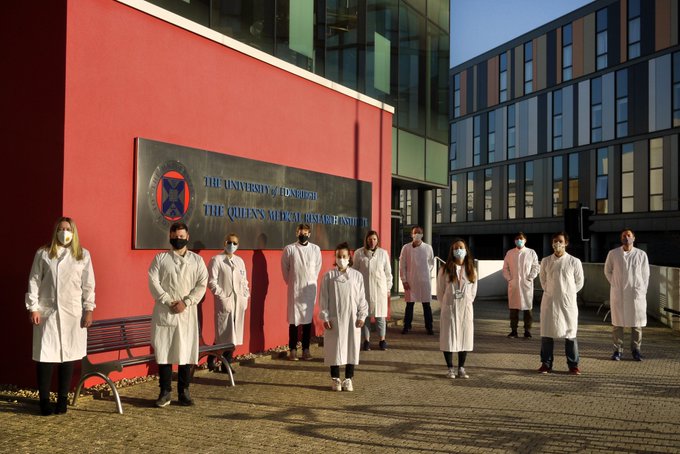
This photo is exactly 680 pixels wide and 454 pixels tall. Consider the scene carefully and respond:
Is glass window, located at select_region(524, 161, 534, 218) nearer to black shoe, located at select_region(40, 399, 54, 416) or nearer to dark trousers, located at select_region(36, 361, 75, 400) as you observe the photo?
dark trousers, located at select_region(36, 361, 75, 400)

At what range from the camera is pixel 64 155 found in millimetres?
7438

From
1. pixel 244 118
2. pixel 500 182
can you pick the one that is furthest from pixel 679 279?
pixel 500 182

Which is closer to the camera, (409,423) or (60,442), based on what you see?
(60,442)

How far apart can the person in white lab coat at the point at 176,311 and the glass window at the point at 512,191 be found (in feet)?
146

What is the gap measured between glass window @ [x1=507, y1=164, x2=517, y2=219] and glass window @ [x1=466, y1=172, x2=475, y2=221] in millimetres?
4203

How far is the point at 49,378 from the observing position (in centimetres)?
664

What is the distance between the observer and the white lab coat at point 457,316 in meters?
8.74

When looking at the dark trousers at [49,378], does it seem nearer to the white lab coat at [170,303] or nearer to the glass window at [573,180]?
the white lab coat at [170,303]

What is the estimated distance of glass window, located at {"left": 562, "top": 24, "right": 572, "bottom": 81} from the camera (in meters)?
44.8

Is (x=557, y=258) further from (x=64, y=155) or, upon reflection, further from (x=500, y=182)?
(x=500, y=182)

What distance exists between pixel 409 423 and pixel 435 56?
52.1 ft

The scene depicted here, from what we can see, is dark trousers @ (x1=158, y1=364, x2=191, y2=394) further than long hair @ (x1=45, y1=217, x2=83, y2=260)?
Yes

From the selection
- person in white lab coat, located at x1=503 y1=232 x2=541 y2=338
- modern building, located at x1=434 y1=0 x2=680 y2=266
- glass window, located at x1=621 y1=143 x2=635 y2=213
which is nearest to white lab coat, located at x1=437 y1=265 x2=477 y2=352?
person in white lab coat, located at x1=503 y1=232 x2=541 y2=338

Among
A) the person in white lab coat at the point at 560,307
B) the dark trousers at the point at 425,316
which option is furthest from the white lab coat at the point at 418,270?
the person in white lab coat at the point at 560,307
